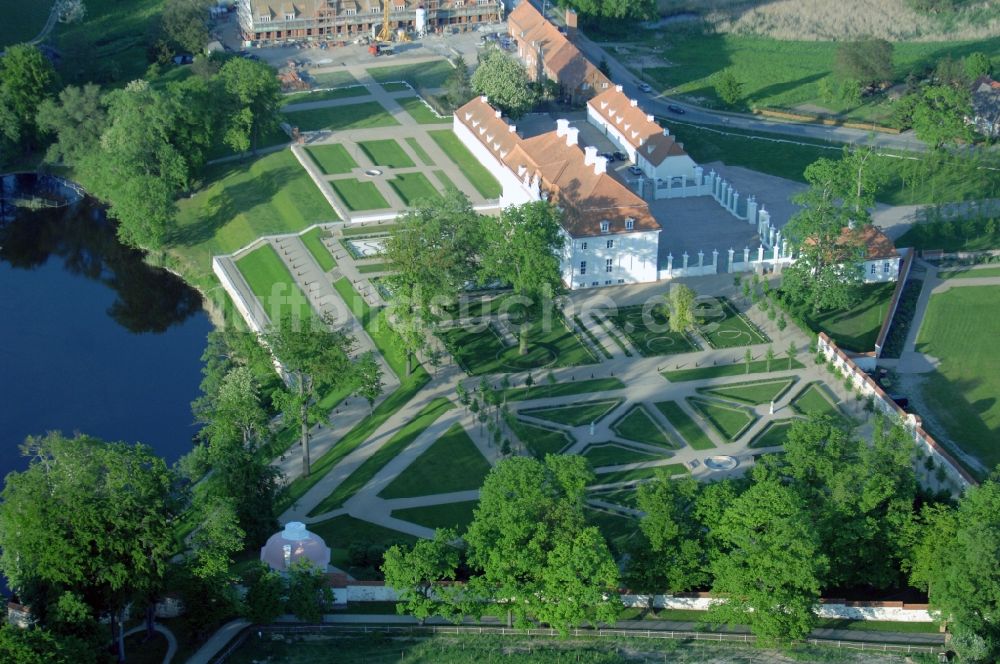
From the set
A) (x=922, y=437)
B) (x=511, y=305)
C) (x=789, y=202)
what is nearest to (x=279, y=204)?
(x=511, y=305)

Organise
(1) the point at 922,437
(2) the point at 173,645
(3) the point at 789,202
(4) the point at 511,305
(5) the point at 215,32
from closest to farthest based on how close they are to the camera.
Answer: (2) the point at 173,645, (1) the point at 922,437, (4) the point at 511,305, (3) the point at 789,202, (5) the point at 215,32

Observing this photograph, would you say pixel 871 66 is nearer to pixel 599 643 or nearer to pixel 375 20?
pixel 375 20

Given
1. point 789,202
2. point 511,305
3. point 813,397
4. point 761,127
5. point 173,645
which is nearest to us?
point 173,645

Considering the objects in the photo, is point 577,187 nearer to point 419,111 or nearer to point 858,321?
point 858,321

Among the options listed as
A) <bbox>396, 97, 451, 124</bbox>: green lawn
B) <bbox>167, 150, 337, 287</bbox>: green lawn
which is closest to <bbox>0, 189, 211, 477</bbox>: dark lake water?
<bbox>167, 150, 337, 287</bbox>: green lawn

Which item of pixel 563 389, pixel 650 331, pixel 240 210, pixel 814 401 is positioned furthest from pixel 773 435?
pixel 240 210

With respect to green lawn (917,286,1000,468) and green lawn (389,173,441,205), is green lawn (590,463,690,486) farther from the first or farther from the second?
green lawn (389,173,441,205)

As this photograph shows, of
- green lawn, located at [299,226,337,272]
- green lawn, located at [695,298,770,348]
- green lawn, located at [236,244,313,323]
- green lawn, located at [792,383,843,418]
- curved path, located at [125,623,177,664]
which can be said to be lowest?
green lawn, located at [792,383,843,418]
